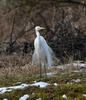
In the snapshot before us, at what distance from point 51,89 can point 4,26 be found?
47.8ft

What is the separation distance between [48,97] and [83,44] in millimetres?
8772

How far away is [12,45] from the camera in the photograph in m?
13.9

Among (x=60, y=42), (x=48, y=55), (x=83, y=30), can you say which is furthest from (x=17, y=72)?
(x=83, y=30)

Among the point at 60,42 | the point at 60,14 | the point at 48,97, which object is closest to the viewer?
the point at 48,97

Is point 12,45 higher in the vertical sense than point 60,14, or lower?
lower

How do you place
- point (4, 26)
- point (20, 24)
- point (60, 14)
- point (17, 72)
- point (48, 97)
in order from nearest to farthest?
point (48, 97)
point (17, 72)
point (60, 14)
point (4, 26)
point (20, 24)

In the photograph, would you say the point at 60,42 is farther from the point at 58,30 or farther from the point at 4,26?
the point at 4,26

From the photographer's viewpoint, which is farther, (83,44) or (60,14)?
(60,14)

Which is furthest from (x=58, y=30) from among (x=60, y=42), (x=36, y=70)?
(x=36, y=70)

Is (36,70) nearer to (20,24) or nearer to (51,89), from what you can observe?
(51,89)

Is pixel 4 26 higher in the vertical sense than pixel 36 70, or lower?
higher

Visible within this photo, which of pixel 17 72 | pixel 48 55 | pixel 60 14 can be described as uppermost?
pixel 60 14

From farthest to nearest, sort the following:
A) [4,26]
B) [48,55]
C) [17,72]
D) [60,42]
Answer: [4,26] → [60,42] → [17,72] → [48,55]

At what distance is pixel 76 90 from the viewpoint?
5.83m
